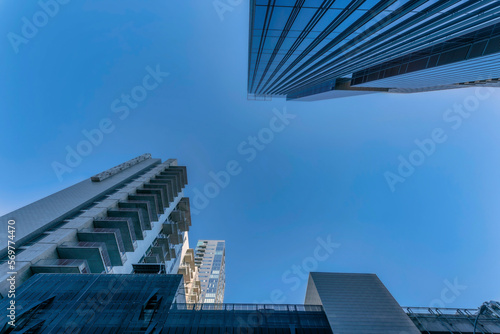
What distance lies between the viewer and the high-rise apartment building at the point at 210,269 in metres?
69.8

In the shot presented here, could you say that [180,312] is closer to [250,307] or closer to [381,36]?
[250,307]

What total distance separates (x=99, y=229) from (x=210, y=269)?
66.1 metres

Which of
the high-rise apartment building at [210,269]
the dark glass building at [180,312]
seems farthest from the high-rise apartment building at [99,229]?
the high-rise apartment building at [210,269]

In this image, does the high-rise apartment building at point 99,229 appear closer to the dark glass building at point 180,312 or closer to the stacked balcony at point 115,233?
the stacked balcony at point 115,233

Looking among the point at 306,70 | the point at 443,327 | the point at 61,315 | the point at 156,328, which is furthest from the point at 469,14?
the point at 61,315

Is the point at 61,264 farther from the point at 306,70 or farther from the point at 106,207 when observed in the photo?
the point at 306,70

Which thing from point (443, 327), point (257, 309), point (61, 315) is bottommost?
point (443, 327)

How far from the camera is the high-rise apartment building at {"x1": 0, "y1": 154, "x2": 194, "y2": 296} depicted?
55.4 feet

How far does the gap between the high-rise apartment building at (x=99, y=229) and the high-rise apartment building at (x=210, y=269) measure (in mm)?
41870

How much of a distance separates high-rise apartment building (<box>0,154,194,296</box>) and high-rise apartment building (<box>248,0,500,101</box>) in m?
23.7

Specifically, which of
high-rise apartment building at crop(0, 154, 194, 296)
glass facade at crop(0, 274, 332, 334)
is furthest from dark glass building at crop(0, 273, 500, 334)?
high-rise apartment building at crop(0, 154, 194, 296)

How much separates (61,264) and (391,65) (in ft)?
Result: 147

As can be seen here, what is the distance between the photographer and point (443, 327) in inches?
638

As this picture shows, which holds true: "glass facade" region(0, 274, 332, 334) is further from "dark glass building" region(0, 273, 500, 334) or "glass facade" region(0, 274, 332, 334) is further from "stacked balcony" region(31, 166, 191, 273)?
"stacked balcony" region(31, 166, 191, 273)
